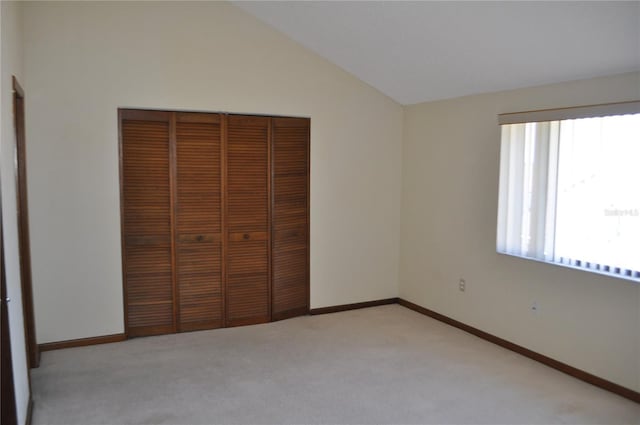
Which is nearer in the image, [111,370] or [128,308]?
[111,370]

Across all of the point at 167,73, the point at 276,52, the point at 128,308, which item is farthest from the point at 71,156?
the point at 276,52

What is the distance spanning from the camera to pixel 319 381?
3309mm

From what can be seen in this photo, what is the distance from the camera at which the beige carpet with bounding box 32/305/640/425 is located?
2.85 m

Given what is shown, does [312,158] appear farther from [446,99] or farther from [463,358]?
[463,358]

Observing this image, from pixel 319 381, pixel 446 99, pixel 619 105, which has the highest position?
pixel 446 99

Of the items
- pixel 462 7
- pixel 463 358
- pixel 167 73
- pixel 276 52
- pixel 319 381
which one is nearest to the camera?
pixel 462 7

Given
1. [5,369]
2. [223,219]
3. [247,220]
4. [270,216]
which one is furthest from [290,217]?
[5,369]

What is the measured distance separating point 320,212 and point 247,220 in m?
0.75

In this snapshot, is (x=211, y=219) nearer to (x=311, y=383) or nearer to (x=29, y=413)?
(x=311, y=383)

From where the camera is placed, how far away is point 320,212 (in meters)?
4.75

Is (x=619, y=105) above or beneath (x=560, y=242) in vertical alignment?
above

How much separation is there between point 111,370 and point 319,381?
1.49 meters

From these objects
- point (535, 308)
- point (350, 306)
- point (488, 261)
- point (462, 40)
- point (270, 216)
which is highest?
point (462, 40)

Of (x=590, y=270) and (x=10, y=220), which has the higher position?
(x=10, y=220)
